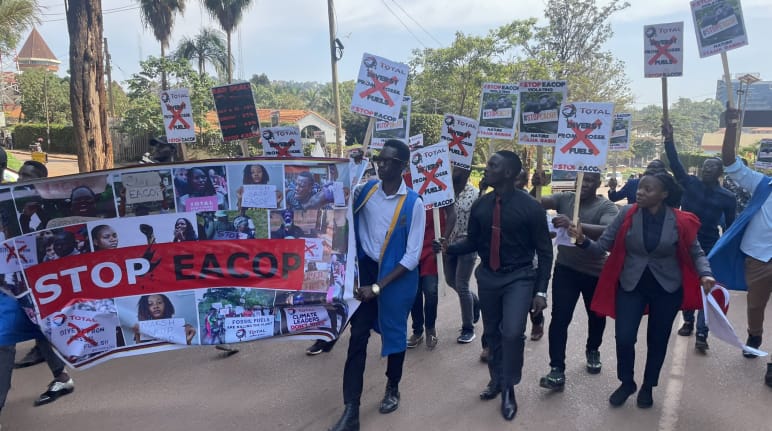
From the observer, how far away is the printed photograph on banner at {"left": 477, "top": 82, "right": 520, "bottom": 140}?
582cm

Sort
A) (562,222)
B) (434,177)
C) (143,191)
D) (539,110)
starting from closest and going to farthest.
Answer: (143,191), (562,222), (434,177), (539,110)

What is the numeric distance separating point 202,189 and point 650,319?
3187 millimetres

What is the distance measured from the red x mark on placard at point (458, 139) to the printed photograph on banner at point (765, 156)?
7.29m

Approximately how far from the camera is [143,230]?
11.4 ft

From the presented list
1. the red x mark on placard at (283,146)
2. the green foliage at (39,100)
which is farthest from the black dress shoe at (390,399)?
the green foliage at (39,100)

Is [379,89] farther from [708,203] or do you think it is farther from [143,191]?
[708,203]

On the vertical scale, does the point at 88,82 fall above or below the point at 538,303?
above

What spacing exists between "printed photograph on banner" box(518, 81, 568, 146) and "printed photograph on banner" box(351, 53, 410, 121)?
1239 millimetres

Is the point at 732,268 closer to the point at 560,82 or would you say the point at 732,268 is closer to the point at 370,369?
the point at 560,82

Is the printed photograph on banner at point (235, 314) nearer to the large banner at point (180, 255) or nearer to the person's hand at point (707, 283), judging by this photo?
the large banner at point (180, 255)

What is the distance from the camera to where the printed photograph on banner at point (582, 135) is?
14.0ft

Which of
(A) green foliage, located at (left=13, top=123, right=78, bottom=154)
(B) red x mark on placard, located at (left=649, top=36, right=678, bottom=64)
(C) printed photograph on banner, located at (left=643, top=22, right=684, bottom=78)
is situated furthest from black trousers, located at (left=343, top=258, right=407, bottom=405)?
(A) green foliage, located at (left=13, top=123, right=78, bottom=154)

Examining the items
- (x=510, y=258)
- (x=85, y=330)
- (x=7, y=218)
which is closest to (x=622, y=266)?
(x=510, y=258)

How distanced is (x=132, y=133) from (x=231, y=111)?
2349 centimetres
